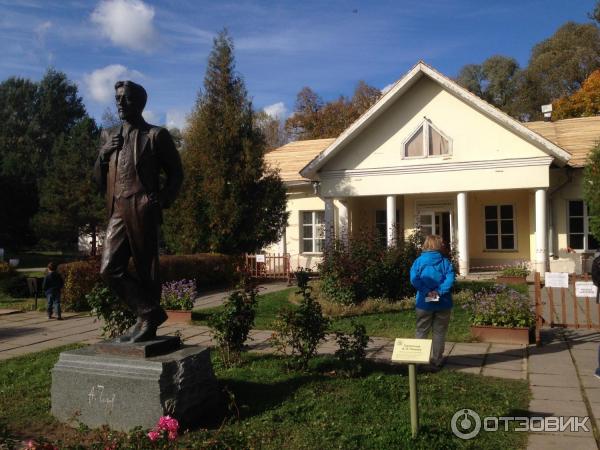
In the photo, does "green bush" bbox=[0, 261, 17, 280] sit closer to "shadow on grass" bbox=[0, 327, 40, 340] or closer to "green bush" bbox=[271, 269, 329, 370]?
"shadow on grass" bbox=[0, 327, 40, 340]

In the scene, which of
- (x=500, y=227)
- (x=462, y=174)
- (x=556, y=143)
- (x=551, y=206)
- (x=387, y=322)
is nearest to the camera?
(x=387, y=322)

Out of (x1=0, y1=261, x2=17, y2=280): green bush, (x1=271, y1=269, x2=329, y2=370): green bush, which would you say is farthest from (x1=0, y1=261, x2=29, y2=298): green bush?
(x1=271, y1=269, x2=329, y2=370): green bush

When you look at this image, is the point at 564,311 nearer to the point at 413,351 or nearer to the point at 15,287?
the point at 413,351

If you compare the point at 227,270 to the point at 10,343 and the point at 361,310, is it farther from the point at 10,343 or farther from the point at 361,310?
the point at 10,343

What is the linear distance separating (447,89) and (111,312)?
14.1 m

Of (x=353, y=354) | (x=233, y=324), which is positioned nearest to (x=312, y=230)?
(x=233, y=324)

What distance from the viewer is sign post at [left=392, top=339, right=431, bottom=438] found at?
424 cm

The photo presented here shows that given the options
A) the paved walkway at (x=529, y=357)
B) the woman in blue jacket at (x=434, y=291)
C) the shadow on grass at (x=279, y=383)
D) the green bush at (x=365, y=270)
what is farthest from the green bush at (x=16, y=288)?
the woman in blue jacket at (x=434, y=291)

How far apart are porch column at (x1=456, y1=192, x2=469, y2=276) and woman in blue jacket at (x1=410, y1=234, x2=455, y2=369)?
36.1 ft

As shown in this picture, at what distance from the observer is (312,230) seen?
21.7m

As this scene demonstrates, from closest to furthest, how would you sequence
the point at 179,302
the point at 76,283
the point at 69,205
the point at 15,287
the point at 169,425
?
the point at 169,425 → the point at 179,302 → the point at 76,283 → the point at 15,287 → the point at 69,205

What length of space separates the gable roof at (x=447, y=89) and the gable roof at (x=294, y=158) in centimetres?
261

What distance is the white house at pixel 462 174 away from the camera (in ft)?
55.3

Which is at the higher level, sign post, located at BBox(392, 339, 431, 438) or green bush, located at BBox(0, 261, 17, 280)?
green bush, located at BBox(0, 261, 17, 280)
